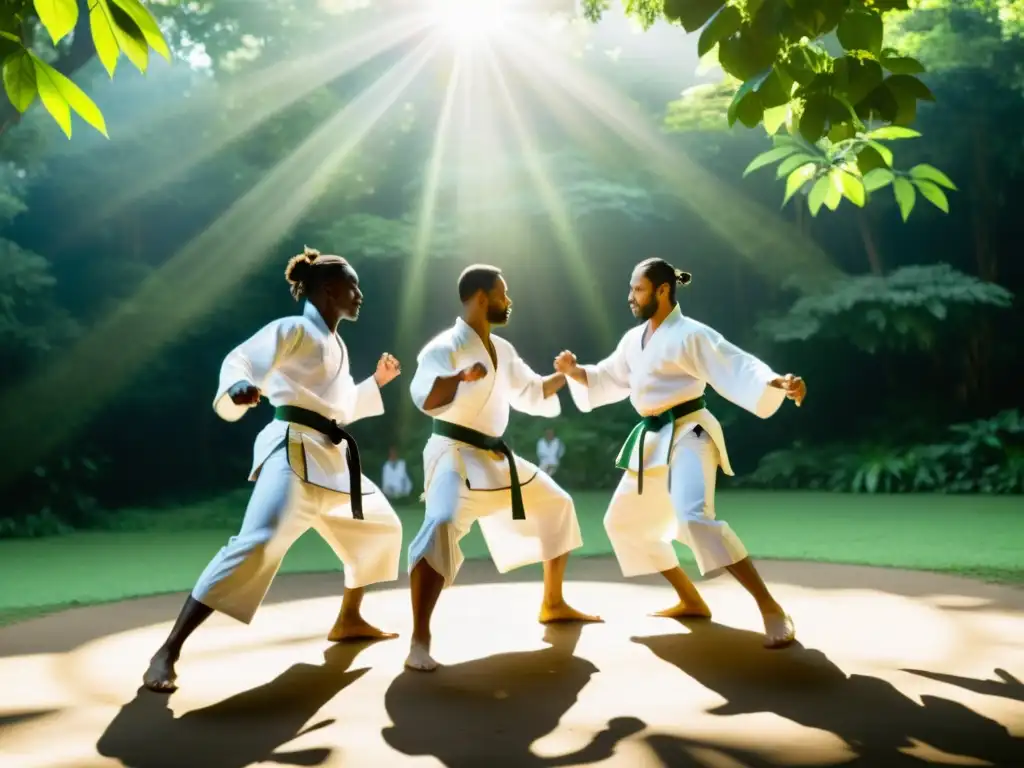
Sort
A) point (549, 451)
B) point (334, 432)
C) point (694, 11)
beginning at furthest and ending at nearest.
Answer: point (549, 451)
point (334, 432)
point (694, 11)

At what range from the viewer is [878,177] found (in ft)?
10.9

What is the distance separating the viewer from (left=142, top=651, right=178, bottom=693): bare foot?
3193mm

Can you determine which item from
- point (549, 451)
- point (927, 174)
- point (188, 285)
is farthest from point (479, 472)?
point (188, 285)

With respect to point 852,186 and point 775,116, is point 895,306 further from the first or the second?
point 775,116

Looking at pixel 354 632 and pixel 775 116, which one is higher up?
pixel 775 116

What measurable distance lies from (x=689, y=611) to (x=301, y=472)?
1823 mm

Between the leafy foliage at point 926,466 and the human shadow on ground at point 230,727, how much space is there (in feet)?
32.7

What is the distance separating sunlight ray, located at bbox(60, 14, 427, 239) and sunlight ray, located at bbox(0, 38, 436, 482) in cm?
44

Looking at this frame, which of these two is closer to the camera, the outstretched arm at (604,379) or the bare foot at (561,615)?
the bare foot at (561,615)

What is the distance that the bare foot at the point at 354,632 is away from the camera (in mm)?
3951

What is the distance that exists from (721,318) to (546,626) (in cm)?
1234

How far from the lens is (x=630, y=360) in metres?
4.42

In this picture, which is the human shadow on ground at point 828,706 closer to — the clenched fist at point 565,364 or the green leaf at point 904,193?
the clenched fist at point 565,364

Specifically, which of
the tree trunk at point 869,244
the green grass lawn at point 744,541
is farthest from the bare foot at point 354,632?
the tree trunk at point 869,244
